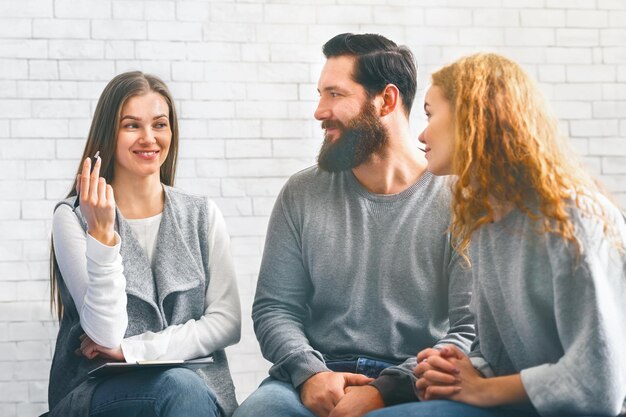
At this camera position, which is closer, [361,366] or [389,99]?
[361,366]

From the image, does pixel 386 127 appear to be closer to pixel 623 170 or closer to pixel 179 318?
pixel 179 318

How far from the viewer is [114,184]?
268 centimetres

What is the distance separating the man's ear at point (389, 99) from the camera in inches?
106

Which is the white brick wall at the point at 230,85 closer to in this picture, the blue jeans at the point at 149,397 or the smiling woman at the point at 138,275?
the smiling woman at the point at 138,275

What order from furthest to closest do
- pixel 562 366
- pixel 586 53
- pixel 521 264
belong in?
pixel 586 53, pixel 521 264, pixel 562 366

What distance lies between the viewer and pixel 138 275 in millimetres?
2549

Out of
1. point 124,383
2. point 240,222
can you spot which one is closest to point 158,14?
point 240,222

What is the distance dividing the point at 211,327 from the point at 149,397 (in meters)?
0.35

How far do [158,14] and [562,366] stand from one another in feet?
7.47

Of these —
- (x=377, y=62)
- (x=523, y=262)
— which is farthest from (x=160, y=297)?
(x=523, y=262)

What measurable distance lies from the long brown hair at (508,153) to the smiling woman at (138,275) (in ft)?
2.82

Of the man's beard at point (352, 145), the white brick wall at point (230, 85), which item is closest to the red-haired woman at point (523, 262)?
the man's beard at point (352, 145)

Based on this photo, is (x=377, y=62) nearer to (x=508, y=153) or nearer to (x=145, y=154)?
(x=145, y=154)

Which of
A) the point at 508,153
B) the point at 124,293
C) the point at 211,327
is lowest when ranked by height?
the point at 211,327
